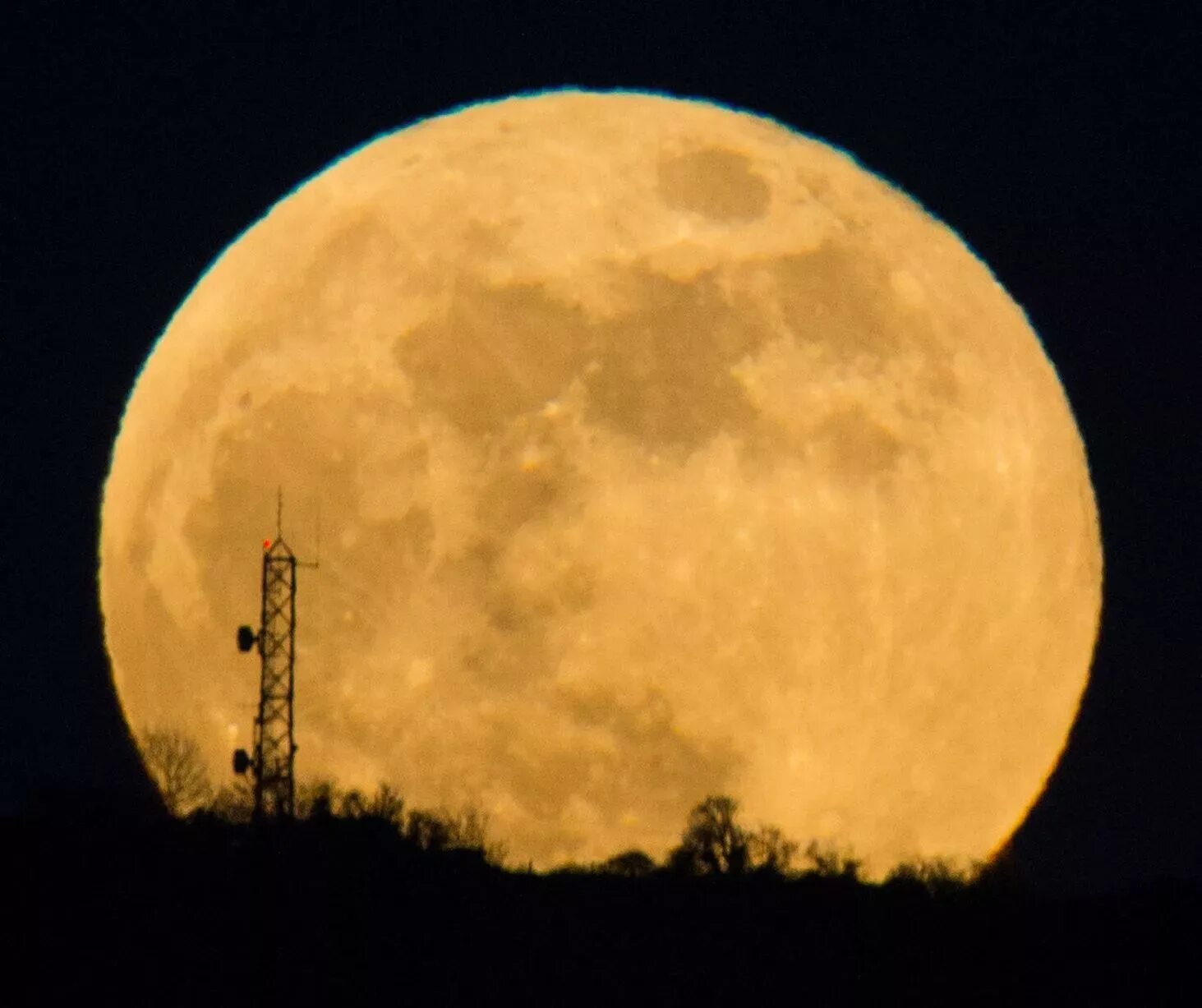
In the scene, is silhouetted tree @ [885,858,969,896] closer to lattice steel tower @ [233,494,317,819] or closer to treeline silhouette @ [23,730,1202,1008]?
treeline silhouette @ [23,730,1202,1008]

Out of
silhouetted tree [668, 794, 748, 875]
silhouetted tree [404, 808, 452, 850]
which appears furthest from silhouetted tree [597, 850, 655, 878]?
silhouetted tree [404, 808, 452, 850]

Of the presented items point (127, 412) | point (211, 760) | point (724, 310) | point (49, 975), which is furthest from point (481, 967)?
point (127, 412)

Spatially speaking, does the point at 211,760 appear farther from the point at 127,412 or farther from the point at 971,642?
the point at 971,642

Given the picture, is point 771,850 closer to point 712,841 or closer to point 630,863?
point 712,841

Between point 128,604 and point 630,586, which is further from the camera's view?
point 128,604

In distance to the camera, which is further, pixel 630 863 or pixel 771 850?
pixel 771 850

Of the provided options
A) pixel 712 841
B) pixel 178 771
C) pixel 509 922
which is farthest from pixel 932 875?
pixel 178 771

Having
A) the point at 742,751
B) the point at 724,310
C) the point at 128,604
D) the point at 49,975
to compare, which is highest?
the point at 724,310
